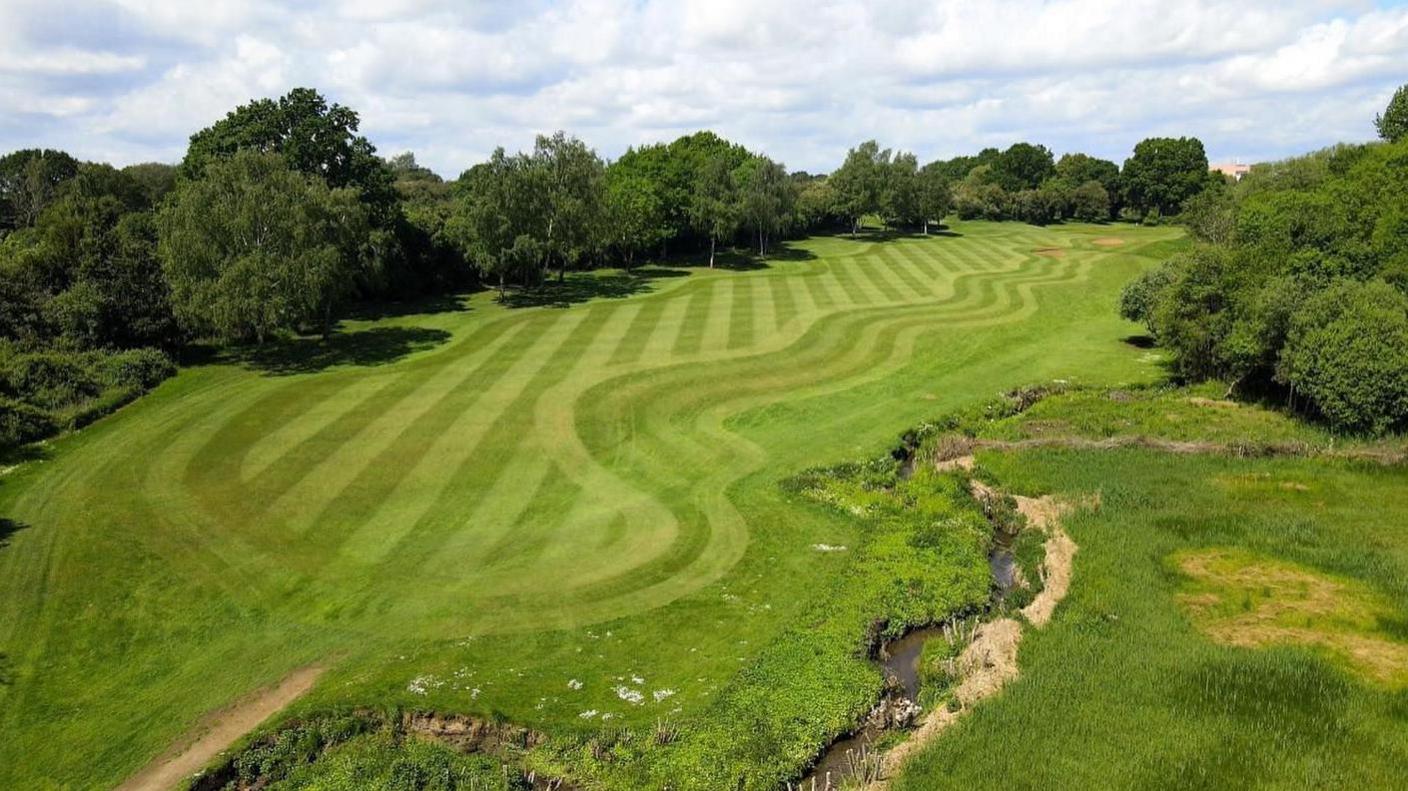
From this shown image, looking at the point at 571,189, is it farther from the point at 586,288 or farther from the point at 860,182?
the point at 860,182

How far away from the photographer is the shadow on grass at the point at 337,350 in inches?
2050

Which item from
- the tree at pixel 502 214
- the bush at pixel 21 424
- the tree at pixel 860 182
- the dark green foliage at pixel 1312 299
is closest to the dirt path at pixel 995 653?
the dark green foliage at pixel 1312 299

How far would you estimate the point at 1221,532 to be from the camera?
102ft

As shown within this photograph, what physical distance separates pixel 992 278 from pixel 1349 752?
7284 cm

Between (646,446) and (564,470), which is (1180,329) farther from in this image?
(564,470)

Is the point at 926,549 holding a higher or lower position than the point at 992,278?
lower

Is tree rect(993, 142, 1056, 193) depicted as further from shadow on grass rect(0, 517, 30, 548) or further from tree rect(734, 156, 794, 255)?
shadow on grass rect(0, 517, 30, 548)

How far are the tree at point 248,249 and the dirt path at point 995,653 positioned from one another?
149 ft

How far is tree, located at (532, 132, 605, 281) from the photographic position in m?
76.6

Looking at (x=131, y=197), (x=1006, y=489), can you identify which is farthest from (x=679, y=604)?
(x=131, y=197)

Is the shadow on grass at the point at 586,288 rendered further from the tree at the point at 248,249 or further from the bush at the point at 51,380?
the bush at the point at 51,380

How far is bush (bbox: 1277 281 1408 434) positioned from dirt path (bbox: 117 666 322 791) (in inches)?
1761

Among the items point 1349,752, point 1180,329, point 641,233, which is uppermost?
point 641,233

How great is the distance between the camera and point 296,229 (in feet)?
172
